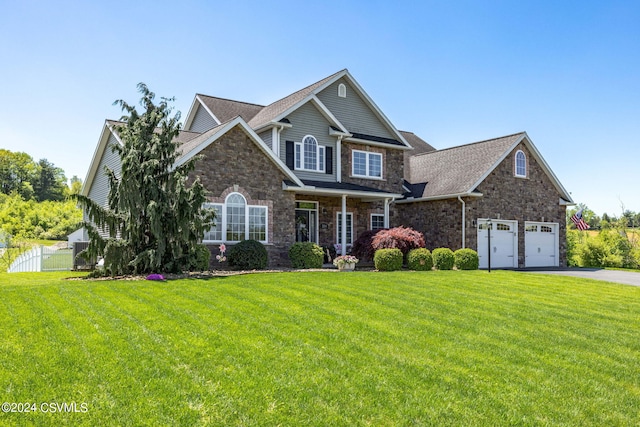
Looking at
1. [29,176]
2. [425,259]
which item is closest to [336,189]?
[425,259]

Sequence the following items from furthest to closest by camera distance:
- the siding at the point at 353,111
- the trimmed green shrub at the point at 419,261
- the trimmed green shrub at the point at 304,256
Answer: the siding at the point at 353,111 < the trimmed green shrub at the point at 419,261 < the trimmed green shrub at the point at 304,256

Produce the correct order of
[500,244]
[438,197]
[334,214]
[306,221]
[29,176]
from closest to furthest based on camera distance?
[306,221]
[334,214]
[438,197]
[500,244]
[29,176]

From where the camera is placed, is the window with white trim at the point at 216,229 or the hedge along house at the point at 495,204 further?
the hedge along house at the point at 495,204

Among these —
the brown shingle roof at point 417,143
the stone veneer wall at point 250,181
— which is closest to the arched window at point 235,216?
the stone veneer wall at point 250,181

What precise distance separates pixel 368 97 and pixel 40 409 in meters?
21.3

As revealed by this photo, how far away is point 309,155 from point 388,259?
6.25 metres

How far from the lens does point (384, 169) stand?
2381 cm

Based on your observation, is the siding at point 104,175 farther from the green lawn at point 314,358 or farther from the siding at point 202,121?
the green lawn at point 314,358

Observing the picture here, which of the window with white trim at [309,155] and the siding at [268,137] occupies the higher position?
the siding at [268,137]

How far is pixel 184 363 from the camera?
5.43m

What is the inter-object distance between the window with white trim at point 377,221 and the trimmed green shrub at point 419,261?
492 centimetres

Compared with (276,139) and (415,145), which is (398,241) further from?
(415,145)

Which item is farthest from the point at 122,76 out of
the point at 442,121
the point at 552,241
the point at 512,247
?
the point at 552,241

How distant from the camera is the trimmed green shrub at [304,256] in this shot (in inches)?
690
